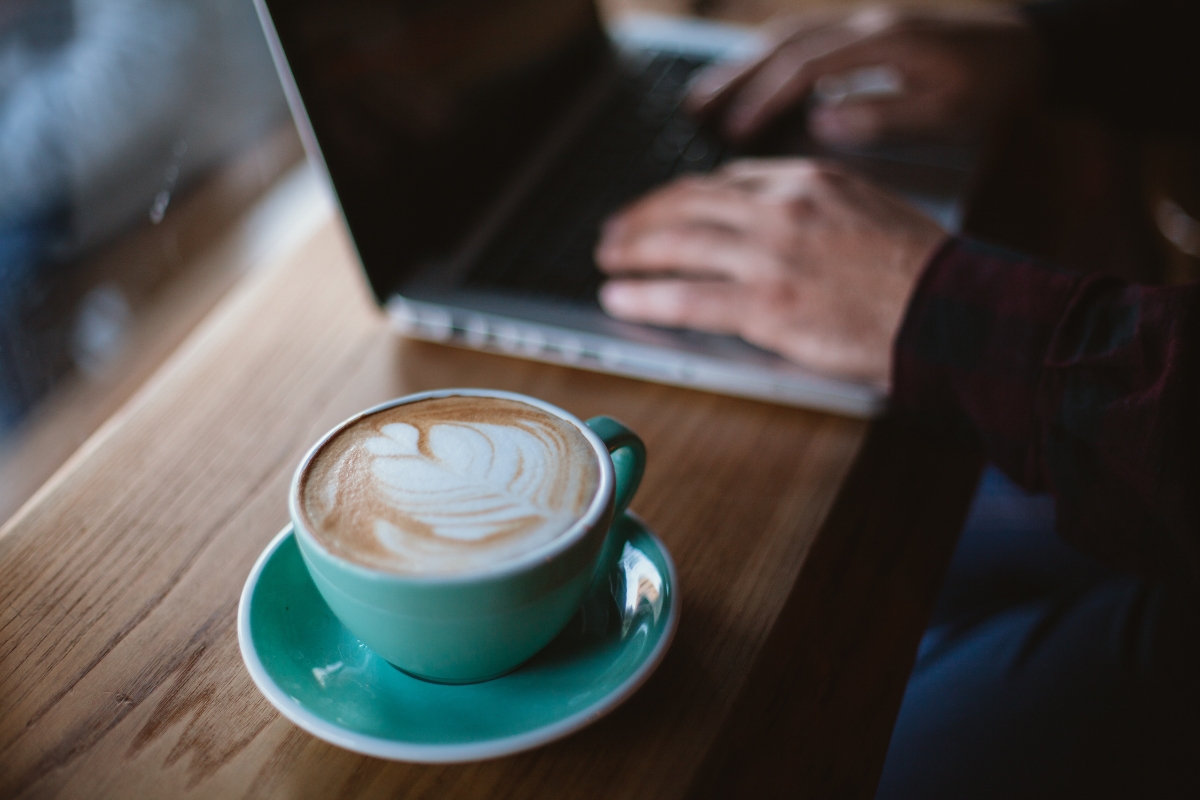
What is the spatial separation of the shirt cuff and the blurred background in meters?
0.27

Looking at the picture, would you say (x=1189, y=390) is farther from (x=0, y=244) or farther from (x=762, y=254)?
(x=0, y=244)

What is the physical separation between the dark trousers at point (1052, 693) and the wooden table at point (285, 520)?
12 centimetres

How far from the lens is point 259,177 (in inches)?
35.8

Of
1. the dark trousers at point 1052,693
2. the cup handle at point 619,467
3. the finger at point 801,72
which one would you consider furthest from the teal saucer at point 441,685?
the finger at point 801,72

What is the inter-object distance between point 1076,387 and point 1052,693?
0.19 metres

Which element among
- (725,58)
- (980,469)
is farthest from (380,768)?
(725,58)

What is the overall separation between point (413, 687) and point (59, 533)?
233 mm

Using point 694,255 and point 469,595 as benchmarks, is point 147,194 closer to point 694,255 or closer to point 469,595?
point 694,255

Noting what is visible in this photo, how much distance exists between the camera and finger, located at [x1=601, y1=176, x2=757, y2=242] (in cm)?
67

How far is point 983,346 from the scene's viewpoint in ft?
1.74

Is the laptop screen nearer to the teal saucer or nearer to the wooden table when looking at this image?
the wooden table

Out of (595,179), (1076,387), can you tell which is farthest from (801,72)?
(1076,387)

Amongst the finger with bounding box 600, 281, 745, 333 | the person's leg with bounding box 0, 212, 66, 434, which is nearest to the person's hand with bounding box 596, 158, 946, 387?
the finger with bounding box 600, 281, 745, 333

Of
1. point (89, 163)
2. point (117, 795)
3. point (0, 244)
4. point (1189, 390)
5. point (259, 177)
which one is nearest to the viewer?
point (117, 795)
